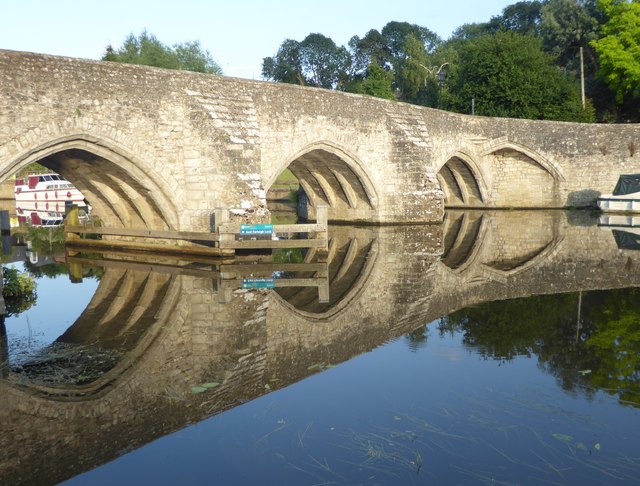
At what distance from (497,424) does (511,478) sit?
0.94 metres

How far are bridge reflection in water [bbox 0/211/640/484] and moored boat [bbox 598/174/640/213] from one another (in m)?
8.15

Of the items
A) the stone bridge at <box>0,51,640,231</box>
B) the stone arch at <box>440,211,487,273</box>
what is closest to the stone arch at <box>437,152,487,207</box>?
the stone bridge at <box>0,51,640,231</box>

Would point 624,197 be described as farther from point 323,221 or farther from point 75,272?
point 75,272

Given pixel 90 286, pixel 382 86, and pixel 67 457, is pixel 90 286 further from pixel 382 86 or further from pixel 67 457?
pixel 382 86

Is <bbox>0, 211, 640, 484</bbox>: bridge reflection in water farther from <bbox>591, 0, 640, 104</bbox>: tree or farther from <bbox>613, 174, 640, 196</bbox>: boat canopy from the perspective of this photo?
<bbox>591, 0, 640, 104</bbox>: tree

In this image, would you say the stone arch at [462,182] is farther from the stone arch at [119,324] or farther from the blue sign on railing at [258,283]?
the stone arch at [119,324]

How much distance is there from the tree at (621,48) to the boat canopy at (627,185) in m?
10.3

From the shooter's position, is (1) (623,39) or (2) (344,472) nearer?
(2) (344,472)

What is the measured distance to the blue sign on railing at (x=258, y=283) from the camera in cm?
1086

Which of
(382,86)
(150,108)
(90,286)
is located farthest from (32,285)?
(382,86)

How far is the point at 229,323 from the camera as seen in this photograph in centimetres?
853

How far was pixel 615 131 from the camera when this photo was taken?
87.0 ft

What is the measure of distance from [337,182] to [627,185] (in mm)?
11450

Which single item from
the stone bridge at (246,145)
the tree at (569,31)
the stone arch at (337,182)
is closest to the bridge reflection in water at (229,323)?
the stone bridge at (246,145)
